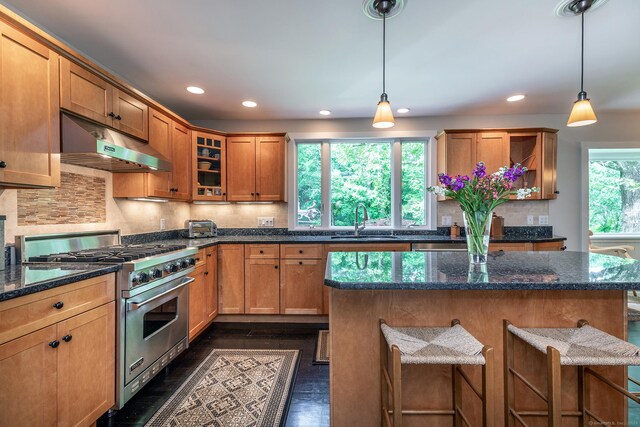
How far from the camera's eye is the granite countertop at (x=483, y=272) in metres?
1.16

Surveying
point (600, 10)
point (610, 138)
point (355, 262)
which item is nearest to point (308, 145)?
point (355, 262)

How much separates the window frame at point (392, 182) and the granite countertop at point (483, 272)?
1.89 m

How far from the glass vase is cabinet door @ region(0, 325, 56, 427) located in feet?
6.92

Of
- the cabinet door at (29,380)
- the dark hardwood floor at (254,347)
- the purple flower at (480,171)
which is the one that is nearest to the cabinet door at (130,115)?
the cabinet door at (29,380)

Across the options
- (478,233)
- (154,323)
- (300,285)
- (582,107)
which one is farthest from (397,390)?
(300,285)

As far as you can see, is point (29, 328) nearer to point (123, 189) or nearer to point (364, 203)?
point (123, 189)

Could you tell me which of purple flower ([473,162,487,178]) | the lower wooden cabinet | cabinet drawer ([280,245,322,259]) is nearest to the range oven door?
the lower wooden cabinet

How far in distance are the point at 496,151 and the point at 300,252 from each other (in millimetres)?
2638

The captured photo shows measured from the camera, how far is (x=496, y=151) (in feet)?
11.4

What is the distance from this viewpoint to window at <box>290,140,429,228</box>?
3803 millimetres

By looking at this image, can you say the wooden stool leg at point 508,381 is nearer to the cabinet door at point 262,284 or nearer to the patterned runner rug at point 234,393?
the patterned runner rug at point 234,393

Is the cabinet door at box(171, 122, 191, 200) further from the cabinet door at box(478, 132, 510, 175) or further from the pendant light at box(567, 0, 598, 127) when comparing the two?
the cabinet door at box(478, 132, 510, 175)

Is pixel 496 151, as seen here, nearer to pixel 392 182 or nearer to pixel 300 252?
pixel 392 182

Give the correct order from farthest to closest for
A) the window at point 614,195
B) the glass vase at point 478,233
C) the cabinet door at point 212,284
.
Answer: the window at point 614,195
the cabinet door at point 212,284
the glass vase at point 478,233
